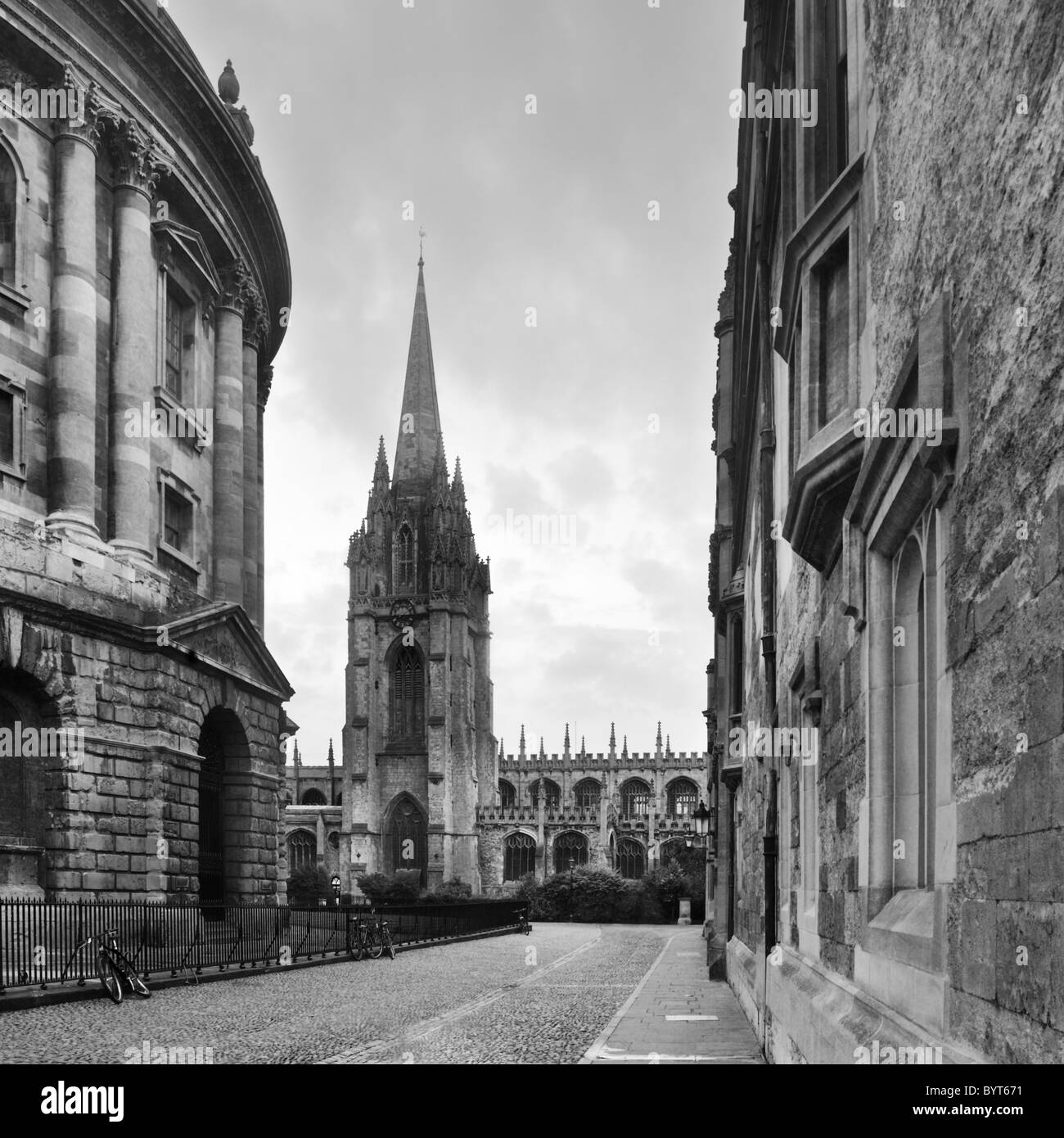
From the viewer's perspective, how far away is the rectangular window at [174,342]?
29.0 m

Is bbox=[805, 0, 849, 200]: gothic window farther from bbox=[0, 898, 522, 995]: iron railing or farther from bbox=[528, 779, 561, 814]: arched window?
bbox=[528, 779, 561, 814]: arched window

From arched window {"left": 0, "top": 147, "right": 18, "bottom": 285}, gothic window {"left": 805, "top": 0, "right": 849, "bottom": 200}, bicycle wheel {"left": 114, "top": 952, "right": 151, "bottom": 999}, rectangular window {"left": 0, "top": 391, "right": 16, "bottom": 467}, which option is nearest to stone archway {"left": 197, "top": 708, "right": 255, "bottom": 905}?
rectangular window {"left": 0, "top": 391, "right": 16, "bottom": 467}

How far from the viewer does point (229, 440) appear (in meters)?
30.8

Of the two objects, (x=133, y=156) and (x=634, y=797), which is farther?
(x=634, y=797)

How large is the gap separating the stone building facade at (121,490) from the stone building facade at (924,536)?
14.6m

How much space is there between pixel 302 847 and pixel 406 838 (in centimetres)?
1433

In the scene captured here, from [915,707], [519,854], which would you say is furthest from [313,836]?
[915,707]

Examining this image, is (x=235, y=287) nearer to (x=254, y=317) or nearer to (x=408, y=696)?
(x=254, y=317)

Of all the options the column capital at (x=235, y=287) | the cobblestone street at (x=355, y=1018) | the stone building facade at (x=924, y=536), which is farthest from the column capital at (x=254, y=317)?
the stone building facade at (x=924, y=536)

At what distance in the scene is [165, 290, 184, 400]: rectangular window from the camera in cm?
2898

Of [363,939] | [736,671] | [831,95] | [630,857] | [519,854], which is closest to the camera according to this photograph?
[831,95]

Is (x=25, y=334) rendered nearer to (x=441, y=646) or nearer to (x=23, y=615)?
(x=23, y=615)

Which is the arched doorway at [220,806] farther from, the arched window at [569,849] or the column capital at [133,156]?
A: the arched window at [569,849]
